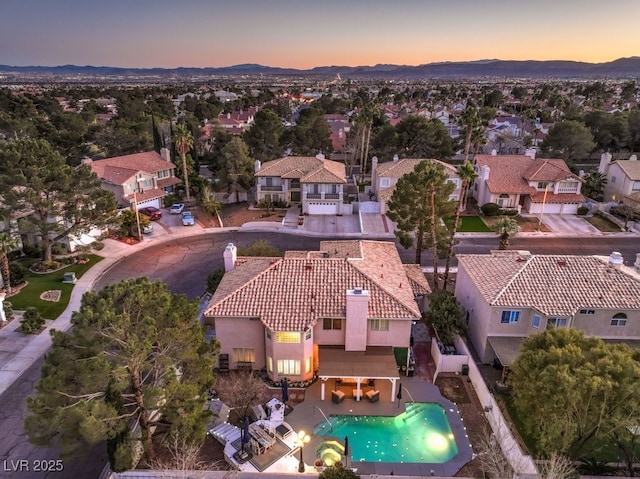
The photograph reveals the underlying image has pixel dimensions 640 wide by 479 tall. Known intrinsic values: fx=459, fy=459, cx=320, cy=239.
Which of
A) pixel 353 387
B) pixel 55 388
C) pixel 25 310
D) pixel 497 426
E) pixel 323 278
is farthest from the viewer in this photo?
pixel 25 310

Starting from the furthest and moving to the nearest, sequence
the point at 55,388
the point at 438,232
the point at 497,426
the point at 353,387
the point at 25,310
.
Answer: the point at 438,232 → the point at 25,310 → the point at 353,387 → the point at 497,426 → the point at 55,388

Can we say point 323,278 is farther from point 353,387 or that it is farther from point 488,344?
point 488,344

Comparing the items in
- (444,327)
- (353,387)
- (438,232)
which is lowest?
(353,387)

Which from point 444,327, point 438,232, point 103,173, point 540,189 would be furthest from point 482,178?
point 103,173

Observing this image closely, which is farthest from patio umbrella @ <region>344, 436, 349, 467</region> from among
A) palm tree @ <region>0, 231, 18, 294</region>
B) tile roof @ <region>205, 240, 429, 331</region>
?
palm tree @ <region>0, 231, 18, 294</region>

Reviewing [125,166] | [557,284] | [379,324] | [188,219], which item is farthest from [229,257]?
[125,166]

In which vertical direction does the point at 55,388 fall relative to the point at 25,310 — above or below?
above
